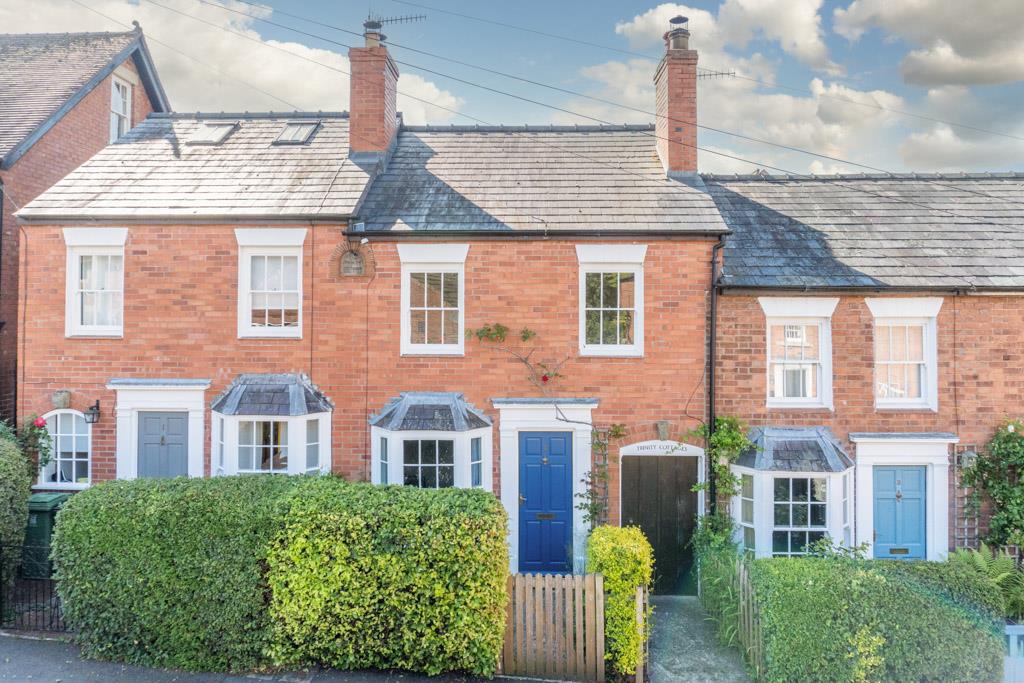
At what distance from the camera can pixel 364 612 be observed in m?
6.88

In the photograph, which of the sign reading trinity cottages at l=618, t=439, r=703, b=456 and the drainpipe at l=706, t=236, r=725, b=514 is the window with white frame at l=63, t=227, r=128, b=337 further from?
the drainpipe at l=706, t=236, r=725, b=514

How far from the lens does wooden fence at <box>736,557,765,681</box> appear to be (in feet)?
23.8

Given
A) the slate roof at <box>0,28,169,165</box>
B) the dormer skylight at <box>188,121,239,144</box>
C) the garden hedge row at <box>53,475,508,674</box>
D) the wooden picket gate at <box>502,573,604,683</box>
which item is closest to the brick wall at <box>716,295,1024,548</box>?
the wooden picket gate at <box>502,573,604,683</box>

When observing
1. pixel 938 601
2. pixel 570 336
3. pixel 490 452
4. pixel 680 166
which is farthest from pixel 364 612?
pixel 680 166

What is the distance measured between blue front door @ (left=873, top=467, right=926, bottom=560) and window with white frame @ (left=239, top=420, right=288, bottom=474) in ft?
32.4

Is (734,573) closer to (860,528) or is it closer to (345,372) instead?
(860,528)

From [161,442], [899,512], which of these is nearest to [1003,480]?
[899,512]

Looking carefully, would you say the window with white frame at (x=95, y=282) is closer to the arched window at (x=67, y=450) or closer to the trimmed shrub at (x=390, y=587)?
the arched window at (x=67, y=450)

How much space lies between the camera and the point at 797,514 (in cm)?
972

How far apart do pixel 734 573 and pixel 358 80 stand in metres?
10.8

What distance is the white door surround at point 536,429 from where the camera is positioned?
32.9 ft

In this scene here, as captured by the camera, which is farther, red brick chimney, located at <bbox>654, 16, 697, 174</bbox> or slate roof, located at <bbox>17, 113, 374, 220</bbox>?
red brick chimney, located at <bbox>654, 16, 697, 174</bbox>

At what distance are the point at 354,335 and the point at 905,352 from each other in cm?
943

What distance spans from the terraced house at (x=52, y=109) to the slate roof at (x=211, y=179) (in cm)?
183
